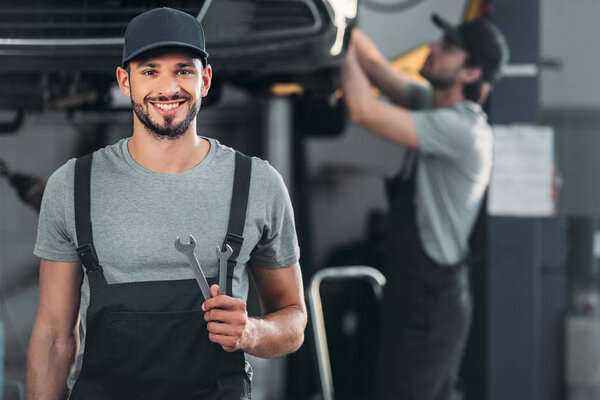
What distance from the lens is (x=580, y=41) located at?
2.71m

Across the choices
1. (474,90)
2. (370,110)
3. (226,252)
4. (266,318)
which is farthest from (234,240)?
(474,90)

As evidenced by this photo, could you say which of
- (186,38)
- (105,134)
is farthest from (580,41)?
(186,38)

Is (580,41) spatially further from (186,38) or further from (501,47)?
(186,38)

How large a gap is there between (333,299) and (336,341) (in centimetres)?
16

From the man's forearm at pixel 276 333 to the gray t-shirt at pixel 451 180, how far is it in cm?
113

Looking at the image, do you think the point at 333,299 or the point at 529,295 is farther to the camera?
the point at 333,299

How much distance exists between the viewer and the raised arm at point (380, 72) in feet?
7.08

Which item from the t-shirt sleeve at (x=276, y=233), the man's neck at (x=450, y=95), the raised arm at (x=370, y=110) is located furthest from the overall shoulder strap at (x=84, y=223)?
the man's neck at (x=450, y=95)

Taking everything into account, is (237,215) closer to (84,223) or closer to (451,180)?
(84,223)

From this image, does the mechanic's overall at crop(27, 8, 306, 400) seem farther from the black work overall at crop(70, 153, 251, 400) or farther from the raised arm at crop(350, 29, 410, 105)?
the raised arm at crop(350, 29, 410, 105)

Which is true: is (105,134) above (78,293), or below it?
above

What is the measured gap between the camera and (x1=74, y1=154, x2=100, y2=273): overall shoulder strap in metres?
0.97

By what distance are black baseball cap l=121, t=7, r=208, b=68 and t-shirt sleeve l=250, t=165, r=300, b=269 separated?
0.69 feet

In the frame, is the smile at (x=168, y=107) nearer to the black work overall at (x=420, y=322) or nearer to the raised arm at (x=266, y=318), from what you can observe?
the raised arm at (x=266, y=318)
